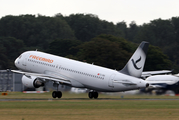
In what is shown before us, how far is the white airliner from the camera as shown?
4838cm

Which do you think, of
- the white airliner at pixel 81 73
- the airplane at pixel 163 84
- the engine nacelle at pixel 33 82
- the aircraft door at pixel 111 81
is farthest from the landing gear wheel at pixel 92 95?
the airplane at pixel 163 84

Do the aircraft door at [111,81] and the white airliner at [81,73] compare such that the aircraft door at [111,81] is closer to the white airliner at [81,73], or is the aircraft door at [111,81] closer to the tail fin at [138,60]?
the white airliner at [81,73]

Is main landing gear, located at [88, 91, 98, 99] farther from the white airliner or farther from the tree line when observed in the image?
the tree line

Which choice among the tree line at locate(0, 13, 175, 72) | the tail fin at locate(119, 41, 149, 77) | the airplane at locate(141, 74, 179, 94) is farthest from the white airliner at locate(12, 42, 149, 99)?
the tree line at locate(0, 13, 175, 72)

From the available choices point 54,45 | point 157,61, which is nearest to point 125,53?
point 157,61

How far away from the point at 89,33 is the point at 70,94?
140 metres

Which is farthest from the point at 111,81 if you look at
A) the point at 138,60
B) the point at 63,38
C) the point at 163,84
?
the point at 63,38

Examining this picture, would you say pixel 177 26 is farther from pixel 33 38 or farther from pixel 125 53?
pixel 125 53

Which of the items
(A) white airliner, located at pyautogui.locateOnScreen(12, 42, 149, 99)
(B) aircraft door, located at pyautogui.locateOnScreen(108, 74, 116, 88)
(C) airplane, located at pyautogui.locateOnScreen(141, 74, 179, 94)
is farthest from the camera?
(C) airplane, located at pyautogui.locateOnScreen(141, 74, 179, 94)

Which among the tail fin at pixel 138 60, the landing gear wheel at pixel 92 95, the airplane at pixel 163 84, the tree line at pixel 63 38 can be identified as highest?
the tree line at pixel 63 38

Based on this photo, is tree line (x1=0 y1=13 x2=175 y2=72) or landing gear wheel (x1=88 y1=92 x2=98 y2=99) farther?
tree line (x1=0 y1=13 x2=175 y2=72)

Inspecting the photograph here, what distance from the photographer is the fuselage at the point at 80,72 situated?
49219 millimetres

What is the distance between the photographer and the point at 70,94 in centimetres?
5588

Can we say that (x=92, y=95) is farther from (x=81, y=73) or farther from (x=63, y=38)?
(x=63, y=38)
